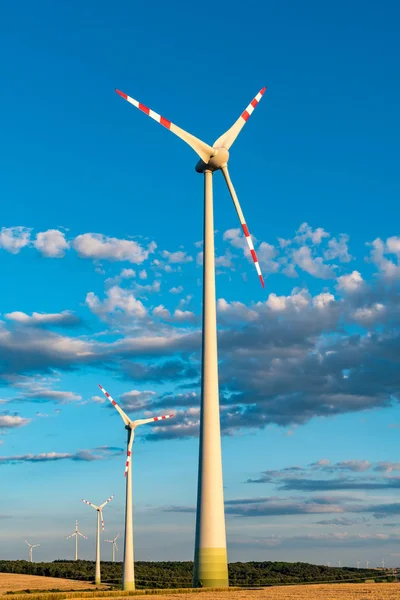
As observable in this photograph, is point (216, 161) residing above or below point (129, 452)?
above

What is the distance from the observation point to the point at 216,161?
7544cm

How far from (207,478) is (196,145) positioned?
103 feet

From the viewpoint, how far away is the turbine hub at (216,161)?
75.4m

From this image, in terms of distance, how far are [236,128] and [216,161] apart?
22.6 feet

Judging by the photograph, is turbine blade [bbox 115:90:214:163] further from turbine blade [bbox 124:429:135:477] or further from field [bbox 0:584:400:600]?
turbine blade [bbox 124:429:135:477]

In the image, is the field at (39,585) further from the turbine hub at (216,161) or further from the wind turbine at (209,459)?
the turbine hub at (216,161)

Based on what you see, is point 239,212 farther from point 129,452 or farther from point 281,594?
point 129,452

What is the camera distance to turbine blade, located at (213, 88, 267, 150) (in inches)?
3066

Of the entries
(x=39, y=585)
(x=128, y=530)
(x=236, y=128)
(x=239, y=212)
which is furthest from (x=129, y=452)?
(x=39, y=585)

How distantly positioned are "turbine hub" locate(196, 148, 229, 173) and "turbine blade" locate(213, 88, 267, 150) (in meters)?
1.39

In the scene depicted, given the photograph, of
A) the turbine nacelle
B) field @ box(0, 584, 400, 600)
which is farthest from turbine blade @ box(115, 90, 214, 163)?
field @ box(0, 584, 400, 600)

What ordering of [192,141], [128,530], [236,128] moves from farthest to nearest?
[128,530]
[236,128]
[192,141]

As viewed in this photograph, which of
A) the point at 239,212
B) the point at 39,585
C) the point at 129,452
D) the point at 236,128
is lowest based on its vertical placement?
the point at 39,585

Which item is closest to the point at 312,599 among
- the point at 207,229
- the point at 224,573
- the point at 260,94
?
the point at 224,573
